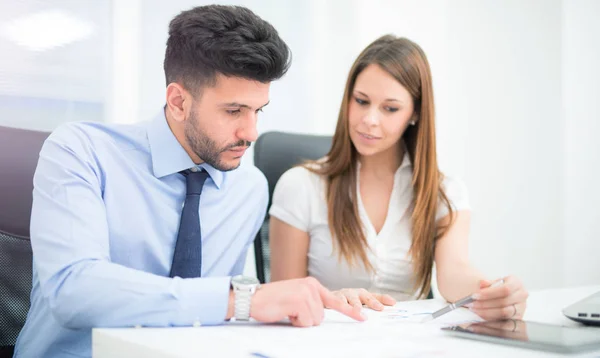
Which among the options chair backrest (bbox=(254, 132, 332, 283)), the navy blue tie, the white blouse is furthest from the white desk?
chair backrest (bbox=(254, 132, 332, 283))

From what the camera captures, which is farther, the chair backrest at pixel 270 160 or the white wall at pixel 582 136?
the white wall at pixel 582 136

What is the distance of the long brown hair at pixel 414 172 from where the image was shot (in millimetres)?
2016

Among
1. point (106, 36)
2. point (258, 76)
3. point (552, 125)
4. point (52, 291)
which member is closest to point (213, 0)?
point (106, 36)

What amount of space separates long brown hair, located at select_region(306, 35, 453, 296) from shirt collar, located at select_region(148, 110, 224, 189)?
2.11 feet

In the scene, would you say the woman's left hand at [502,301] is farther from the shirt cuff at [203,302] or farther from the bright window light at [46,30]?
the bright window light at [46,30]

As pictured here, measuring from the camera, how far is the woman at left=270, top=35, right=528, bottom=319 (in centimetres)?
202

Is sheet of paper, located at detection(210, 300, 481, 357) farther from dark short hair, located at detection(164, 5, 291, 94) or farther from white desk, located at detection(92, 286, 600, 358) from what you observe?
dark short hair, located at detection(164, 5, 291, 94)

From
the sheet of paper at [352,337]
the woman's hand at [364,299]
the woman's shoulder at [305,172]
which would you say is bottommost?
the woman's hand at [364,299]

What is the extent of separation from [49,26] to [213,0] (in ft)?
2.25

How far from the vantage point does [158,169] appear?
1494 mm

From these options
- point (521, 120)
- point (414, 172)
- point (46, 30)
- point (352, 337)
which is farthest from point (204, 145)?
point (521, 120)

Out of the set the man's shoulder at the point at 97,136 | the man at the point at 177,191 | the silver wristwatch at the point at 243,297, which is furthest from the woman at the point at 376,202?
the silver wristwatch at the point at 243,297

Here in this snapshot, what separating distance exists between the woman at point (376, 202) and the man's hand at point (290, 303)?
2.82 feet

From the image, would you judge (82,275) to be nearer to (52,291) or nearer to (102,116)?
(52,291)
